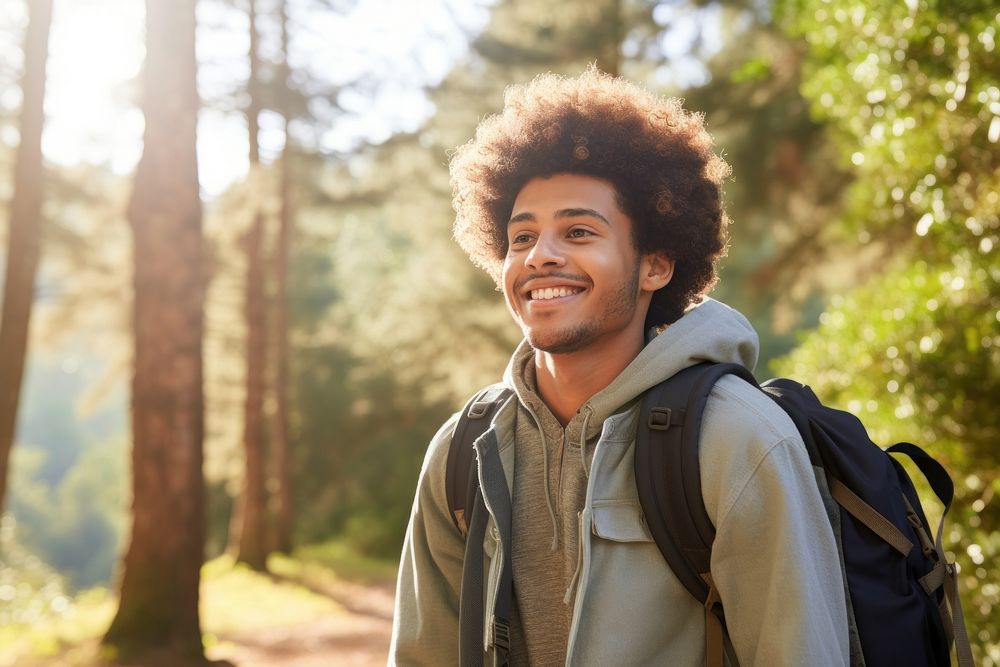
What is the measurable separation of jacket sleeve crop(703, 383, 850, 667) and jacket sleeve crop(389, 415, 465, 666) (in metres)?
0.84

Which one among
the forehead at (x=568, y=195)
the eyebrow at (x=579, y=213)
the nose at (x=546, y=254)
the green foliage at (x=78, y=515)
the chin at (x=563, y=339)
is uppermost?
the forehead at (x=568, y=195)

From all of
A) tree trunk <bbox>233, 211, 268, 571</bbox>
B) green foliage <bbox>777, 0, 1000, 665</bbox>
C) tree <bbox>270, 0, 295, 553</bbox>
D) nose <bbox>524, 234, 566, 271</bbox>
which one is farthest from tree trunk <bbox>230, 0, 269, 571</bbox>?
nose <bbox>524, 234, 566, 271</bbox>

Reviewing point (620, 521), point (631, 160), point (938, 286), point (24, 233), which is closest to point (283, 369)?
point (24, 233)

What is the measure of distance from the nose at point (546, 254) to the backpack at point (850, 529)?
0.46 m

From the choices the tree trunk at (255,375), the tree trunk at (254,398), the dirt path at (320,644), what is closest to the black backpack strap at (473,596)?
the dirt path at (320,644)

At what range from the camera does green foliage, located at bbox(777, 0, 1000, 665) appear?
4.12m

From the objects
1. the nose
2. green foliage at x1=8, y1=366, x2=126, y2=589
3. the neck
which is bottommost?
green foliage at x1=8, y1=366, x2=126, y2=589

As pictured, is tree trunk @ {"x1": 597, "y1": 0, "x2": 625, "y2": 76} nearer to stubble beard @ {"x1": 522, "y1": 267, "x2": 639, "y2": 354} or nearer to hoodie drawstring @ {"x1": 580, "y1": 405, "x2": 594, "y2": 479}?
stubble beard @ {"x1": 522, "y1": 267, "x2": 639, "y2": 354}

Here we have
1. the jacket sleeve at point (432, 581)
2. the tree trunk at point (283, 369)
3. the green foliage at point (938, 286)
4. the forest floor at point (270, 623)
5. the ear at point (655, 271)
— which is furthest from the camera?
the tree trunk at point (283, 369)

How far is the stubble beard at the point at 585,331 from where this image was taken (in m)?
2.57

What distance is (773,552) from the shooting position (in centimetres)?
207

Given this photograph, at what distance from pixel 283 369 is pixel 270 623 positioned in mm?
8004

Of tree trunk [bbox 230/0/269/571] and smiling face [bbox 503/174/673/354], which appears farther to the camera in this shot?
tree trunk [bbox 230/0/269/571]

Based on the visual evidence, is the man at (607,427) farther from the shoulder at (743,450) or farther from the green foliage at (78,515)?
the green foliage at (78,515)
